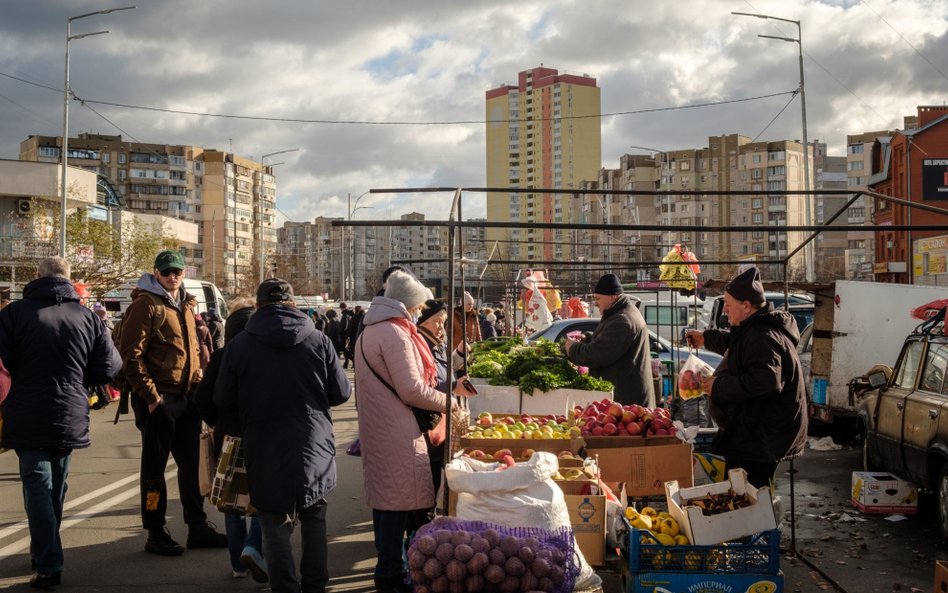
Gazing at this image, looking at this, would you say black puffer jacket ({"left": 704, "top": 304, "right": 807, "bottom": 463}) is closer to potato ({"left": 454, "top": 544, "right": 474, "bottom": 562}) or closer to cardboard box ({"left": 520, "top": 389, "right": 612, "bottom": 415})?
cardboard box ({"left": 520, "top": 389, "right": 612, "bottom": 415})

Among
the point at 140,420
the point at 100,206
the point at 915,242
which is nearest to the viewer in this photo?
the point at 140,420

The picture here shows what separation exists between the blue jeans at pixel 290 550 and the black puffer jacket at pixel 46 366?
5.92ft

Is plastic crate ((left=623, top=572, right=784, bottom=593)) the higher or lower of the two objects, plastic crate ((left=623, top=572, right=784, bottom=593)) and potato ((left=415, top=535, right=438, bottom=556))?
the lower

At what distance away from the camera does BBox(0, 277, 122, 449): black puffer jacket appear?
6184 mm

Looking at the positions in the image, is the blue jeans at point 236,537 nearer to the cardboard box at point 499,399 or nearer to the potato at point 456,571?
the potato at point 456,571

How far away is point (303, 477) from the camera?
524 cm

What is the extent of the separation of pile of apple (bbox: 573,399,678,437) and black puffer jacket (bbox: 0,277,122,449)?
363cm

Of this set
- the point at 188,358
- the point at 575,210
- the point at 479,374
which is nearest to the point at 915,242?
the point at 479,374

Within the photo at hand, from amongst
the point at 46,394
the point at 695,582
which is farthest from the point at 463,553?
the point at 46,394

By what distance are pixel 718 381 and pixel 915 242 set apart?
43.7 meters

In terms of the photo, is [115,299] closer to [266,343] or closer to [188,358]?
[188,358]

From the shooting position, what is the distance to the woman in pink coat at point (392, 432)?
578 centimetres

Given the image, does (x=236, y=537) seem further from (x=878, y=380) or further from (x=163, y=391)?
(x=878, y=380)

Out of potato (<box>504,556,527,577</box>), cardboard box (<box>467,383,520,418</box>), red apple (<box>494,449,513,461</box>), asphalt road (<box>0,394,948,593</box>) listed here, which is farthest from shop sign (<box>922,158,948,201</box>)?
potato (<box>504,556,527,577</box>)
